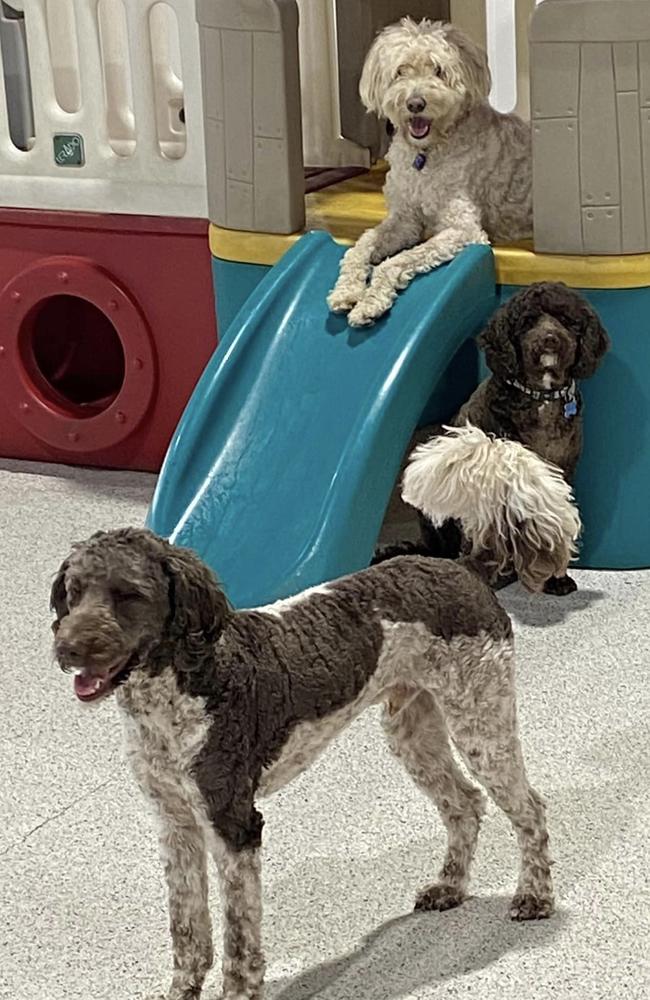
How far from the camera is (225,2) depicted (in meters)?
3.62

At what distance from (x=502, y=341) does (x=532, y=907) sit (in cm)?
135

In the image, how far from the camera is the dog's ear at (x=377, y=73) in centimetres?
353

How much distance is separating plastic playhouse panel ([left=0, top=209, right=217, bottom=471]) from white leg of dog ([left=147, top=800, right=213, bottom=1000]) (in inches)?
88.0

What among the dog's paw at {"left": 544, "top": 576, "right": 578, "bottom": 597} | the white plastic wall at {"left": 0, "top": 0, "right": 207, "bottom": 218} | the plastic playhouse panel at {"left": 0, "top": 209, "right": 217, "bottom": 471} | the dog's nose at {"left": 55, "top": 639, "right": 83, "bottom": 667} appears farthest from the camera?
the plastic playhouse panel at {"left": 0, "top": 209, "right": 217, "bottom": 471}

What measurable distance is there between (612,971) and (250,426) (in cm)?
158

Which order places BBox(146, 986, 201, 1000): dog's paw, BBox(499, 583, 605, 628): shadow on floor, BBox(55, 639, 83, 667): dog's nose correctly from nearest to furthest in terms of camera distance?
BBox(55, 639, 83, 667): dog's nose, BBox(146, 986, 201, 1000): dog's paw, BBox(499, 583, 605, 628): shadow on floor

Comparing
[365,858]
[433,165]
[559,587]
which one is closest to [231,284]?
[433,165]

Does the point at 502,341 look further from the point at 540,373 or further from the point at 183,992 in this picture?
the point at 183,992

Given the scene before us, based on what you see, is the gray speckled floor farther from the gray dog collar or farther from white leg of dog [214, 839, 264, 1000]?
the gray dog collar

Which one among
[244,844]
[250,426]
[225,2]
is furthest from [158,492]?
[244,844]

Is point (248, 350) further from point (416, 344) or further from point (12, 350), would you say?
point (12, 350)

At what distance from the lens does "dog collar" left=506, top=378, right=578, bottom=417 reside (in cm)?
335

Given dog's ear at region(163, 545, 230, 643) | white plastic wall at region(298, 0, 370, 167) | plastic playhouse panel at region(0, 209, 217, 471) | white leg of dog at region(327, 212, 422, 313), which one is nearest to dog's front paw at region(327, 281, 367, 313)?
white leg of dog at region(327, 212, 422, 313)

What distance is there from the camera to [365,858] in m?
2.52
